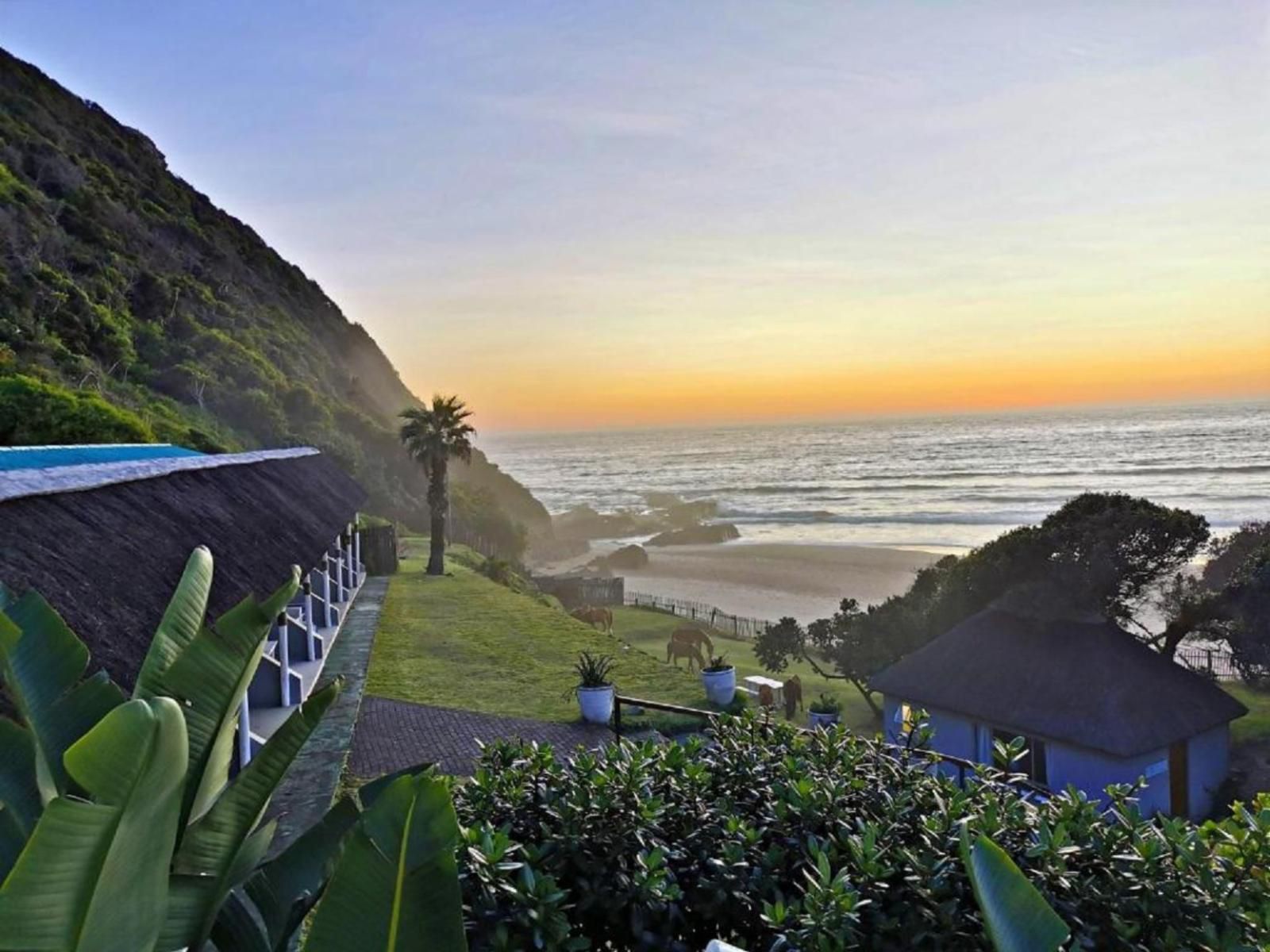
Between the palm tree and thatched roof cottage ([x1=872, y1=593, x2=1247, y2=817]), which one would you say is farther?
the palm tree

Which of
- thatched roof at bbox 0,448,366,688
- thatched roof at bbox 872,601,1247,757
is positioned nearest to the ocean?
thatched roof at bbox 872,601,1247,757

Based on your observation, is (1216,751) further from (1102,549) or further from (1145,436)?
(1145,436)

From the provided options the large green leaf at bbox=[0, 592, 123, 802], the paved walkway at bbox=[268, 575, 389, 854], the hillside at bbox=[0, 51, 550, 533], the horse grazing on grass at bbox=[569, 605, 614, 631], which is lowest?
the horse grazing on grass at bbox=[569, 605, 614, 631]

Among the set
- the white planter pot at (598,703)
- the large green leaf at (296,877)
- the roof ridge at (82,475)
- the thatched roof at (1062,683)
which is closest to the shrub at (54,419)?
the roof ridge at (82,475)

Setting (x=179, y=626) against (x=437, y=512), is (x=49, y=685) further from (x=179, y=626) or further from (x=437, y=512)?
(x=437, y=512)

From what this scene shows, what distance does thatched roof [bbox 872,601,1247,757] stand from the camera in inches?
528

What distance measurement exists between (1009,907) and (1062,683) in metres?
13.7

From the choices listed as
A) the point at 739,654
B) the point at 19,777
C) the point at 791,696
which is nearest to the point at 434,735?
the point at 791,696

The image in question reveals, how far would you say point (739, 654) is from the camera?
82.2 ft

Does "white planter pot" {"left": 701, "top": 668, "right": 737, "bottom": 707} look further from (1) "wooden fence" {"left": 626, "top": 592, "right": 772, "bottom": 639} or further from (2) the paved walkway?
(1) "wooden fence" {"left": 626, "top": 592, "right": 772, "bottom": 639}

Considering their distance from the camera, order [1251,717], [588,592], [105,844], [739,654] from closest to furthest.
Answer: [105,844] → [1251,717] → [739,654] → [588,592]

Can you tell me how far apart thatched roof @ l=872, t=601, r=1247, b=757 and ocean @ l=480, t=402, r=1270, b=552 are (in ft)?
111

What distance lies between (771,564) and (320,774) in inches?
1522

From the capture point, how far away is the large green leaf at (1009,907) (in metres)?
2.08
